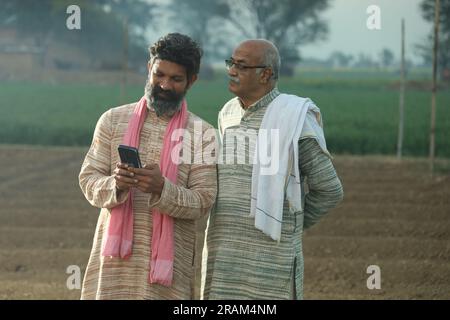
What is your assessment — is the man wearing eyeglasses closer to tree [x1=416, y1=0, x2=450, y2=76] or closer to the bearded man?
the bearded man

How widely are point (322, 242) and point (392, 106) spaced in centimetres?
1745

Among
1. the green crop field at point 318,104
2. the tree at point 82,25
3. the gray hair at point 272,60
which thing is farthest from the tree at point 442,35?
the gray hair at point 272,60

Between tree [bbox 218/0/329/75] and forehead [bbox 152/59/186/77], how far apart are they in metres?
35.7

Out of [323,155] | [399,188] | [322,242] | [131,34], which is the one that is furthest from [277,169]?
[131,34]

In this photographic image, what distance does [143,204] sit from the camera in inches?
142

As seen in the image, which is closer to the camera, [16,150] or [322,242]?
[322,242]

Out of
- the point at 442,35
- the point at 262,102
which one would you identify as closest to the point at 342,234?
the point at 262,102

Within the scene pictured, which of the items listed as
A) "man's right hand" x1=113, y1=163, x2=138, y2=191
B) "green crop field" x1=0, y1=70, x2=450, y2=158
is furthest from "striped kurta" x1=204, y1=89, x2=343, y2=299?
"green crop field" x1=0, y1=70, x2=450, y2=158

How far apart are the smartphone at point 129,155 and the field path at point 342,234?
3.38m

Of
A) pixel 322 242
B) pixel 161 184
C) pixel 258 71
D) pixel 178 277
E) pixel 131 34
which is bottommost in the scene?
pixel 322 242

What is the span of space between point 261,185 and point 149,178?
1.67ft

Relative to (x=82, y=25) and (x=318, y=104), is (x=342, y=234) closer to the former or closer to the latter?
(x=318, y=104)
